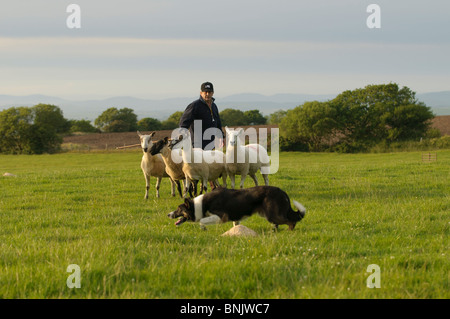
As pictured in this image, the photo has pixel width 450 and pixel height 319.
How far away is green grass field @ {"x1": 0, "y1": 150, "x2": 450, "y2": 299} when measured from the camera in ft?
17.8

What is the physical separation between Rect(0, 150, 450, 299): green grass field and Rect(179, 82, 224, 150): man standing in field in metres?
2.17

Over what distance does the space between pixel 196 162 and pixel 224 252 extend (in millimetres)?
6217

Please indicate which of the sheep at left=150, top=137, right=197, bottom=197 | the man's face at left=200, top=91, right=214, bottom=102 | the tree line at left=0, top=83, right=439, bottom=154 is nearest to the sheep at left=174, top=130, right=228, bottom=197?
the sheep at left=150, top=137, right=197, bottom=197

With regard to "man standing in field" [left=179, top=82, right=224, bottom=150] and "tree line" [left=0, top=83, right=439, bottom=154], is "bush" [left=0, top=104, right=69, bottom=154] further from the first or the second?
"man standing in field" [left=179, top=82, right=224, bottom=150]

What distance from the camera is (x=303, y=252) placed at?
6.90 metres

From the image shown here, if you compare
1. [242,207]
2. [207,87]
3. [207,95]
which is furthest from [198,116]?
[242,207]

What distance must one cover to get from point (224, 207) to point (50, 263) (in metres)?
3.63

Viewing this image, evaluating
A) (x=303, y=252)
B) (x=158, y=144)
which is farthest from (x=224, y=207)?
(x=158, y=144)

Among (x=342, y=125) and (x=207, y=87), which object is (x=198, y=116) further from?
(x=342, y=125)

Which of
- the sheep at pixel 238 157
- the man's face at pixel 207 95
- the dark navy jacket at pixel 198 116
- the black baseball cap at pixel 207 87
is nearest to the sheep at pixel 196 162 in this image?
the sheep at pixel 238 157

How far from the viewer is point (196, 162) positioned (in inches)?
→ 508

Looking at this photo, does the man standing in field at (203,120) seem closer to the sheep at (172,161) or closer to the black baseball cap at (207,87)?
the black baseball cap at (207,87)
